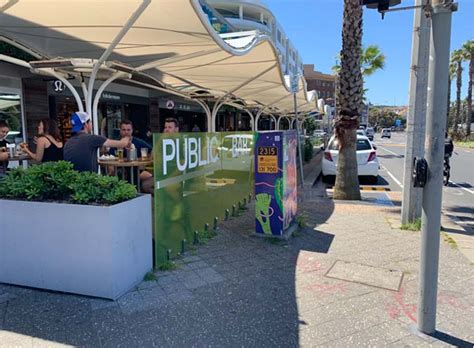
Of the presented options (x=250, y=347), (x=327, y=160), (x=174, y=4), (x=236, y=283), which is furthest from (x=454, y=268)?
(x=327, y=160)

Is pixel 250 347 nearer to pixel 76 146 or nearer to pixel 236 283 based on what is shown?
pixel 236 283

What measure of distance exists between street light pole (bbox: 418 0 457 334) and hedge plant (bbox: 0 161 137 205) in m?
2.77

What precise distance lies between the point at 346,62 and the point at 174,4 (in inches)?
196

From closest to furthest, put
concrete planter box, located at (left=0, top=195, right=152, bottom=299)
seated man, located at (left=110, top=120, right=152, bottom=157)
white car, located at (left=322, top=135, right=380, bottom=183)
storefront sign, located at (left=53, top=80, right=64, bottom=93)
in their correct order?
concrete planter box, located at (left=0, top=195, right=152, bottom=299)
seated man, located at (left=110, top=120, right=152, bottom=157)
storefront sign, located at (left=53, top=80, right=64, bottom=93)
white car, located at (left=322, top=135, right=380, bottom=183)

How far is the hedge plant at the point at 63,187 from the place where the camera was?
3.71m

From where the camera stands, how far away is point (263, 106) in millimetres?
17344

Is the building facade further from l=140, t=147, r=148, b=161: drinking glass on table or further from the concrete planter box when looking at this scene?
the concrete planter box

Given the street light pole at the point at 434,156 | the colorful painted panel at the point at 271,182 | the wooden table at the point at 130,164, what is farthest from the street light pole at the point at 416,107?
the wooden table at the point at 130,164

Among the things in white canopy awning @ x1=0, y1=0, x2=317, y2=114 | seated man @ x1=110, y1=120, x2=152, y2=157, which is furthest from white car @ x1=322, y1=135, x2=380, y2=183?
seated man @ x1=110, y1=120, x2=152, y2=157

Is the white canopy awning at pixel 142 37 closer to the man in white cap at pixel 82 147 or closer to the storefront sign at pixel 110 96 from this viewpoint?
the man in white cap at pixel 82 147

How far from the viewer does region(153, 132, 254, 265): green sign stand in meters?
4.42

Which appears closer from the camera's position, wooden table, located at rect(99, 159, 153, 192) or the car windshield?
wooden table, located at rect(99, 159, 153, 192)

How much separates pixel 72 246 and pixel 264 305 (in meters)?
1.93

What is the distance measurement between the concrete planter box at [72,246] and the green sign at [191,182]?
523mm
